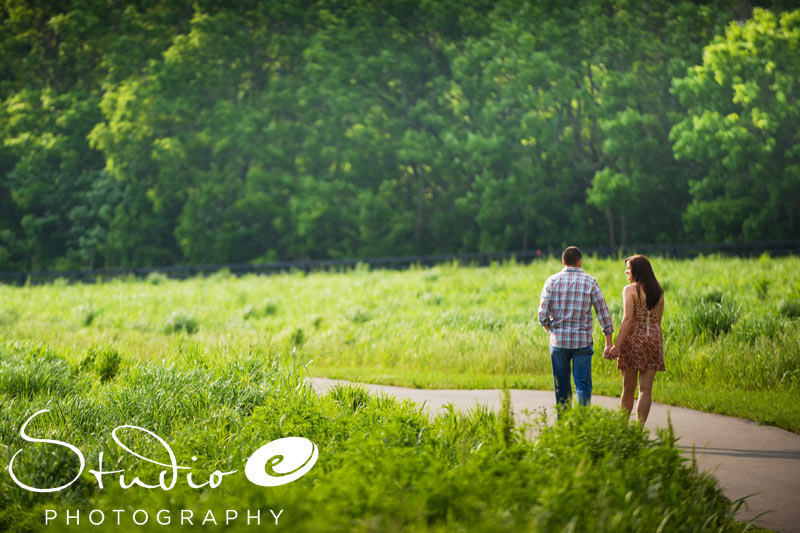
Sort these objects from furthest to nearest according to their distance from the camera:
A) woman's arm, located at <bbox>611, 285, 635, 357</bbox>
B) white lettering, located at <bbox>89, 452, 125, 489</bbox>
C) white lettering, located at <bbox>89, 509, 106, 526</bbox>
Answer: woman's arm, located at <bbox>611, 285, 635, 357</bbox>
white lettering, located at <bbox>89, 452, 125, 489</bbox>
white lettering, located at <bbox>89, 509, 106, 526</bbox>

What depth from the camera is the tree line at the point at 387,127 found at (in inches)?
1398

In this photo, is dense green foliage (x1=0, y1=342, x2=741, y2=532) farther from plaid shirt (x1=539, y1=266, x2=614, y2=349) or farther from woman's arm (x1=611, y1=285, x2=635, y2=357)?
woman's arm (x1=611, y1=285, x2=635, y2=357)

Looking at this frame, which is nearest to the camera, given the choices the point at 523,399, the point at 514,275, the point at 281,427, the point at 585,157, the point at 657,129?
the point at 281,427

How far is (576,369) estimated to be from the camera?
26.8 feet

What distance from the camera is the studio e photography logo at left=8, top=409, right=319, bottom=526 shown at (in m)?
5.33

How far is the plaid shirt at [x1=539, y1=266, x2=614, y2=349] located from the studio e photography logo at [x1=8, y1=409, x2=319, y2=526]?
2.71 m

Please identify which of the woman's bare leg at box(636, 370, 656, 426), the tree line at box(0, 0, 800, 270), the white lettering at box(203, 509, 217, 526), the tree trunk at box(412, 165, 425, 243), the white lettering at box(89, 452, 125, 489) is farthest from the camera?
the tree trunk at box(412, 165, 425, 243)

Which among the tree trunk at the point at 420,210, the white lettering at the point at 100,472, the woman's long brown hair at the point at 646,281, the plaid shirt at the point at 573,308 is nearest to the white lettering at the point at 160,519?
the white lettering at the point at 100,472

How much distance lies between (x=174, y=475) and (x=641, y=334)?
4.54 meters

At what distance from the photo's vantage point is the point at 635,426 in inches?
265

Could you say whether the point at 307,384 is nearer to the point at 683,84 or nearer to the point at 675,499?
the point at 675,499

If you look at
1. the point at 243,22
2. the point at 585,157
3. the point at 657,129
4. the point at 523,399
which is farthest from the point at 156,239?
the point at 523,399

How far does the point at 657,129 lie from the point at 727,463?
110 feet

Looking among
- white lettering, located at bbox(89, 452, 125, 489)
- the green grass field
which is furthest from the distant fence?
white lettering, located at bbox(89, 452, 125, 489)
